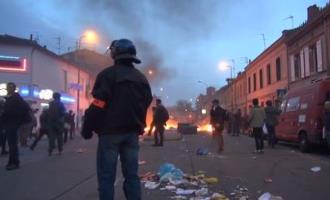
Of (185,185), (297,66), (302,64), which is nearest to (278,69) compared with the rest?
(297,66)

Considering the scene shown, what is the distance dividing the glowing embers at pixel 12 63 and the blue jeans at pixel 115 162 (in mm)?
37825

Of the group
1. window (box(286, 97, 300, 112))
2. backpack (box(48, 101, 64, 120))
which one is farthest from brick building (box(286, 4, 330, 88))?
backpack (box(48, 101, 64, 120))

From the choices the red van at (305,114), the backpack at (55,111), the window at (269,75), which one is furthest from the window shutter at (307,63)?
the backpack at (55,111)

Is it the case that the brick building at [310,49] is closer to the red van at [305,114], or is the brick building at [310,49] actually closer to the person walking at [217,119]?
the red van at [305,114]

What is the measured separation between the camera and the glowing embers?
1631 inches

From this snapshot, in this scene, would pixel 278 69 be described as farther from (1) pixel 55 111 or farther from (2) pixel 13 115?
(2) pixel 13 115

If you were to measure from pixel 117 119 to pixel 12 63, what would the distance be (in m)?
38.1

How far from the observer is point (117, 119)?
5.28 metres

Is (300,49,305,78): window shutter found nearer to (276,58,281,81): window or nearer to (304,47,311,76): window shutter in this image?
(304,47,311,76): window shutter

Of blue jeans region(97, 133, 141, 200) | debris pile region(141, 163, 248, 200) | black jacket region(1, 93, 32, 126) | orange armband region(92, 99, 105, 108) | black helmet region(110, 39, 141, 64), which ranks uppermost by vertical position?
black helmet region(110, 39, 141, 64)

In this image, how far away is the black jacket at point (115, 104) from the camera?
205 inches

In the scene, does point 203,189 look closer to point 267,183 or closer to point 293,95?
point 267,183

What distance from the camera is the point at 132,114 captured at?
5.37 m

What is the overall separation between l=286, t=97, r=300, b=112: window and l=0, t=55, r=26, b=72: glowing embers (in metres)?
26.4
